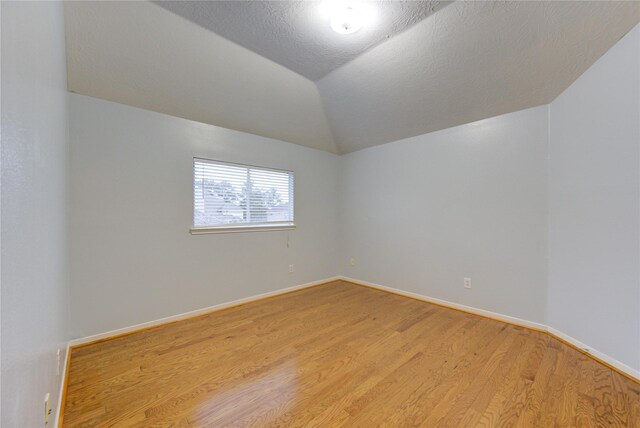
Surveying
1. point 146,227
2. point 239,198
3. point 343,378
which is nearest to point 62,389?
point 146,227

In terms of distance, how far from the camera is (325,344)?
2.18m

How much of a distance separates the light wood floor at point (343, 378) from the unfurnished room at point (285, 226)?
0.06 feet

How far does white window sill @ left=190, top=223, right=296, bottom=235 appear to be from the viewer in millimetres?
2805

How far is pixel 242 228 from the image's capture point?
3.14 metres

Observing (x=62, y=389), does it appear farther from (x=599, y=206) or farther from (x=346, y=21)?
(x=599, y=206)

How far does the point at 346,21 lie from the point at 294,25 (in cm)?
41

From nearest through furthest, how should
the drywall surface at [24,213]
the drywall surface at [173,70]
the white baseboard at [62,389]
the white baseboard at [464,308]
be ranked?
the drywall surface at [24,213], the white baseboard at [62,389], the drywall surface at [173,70], the white baseboard at [464,308]

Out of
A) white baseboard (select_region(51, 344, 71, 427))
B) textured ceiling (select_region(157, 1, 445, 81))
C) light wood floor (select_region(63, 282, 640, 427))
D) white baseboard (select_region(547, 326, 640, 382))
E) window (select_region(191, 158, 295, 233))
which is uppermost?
textured ceiling (select_region(157, 1, 445, 81))

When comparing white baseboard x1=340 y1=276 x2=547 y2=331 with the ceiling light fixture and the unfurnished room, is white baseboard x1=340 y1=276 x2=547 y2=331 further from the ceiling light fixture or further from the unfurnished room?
the ceiling light fixture

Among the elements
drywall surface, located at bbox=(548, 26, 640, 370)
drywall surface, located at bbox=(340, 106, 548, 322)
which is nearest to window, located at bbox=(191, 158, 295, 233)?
drywall surface, located at bbox=(340, 106, 548, 322)

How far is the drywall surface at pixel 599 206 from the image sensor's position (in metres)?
1.74

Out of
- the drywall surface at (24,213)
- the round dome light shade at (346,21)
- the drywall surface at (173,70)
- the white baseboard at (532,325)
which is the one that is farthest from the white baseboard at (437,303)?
the round dome light shade at (346,21)

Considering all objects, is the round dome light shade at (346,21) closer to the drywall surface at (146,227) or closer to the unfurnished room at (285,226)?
the unfurnished room at (285,226)

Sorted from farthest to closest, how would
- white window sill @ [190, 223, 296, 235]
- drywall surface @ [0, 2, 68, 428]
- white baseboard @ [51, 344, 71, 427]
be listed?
1. white window sill @ [190, 223, 296, 235]
2. white baseboard @ [51, 344, 71, 427]
3. drywall surface @ [0, 2, 68, 428]
